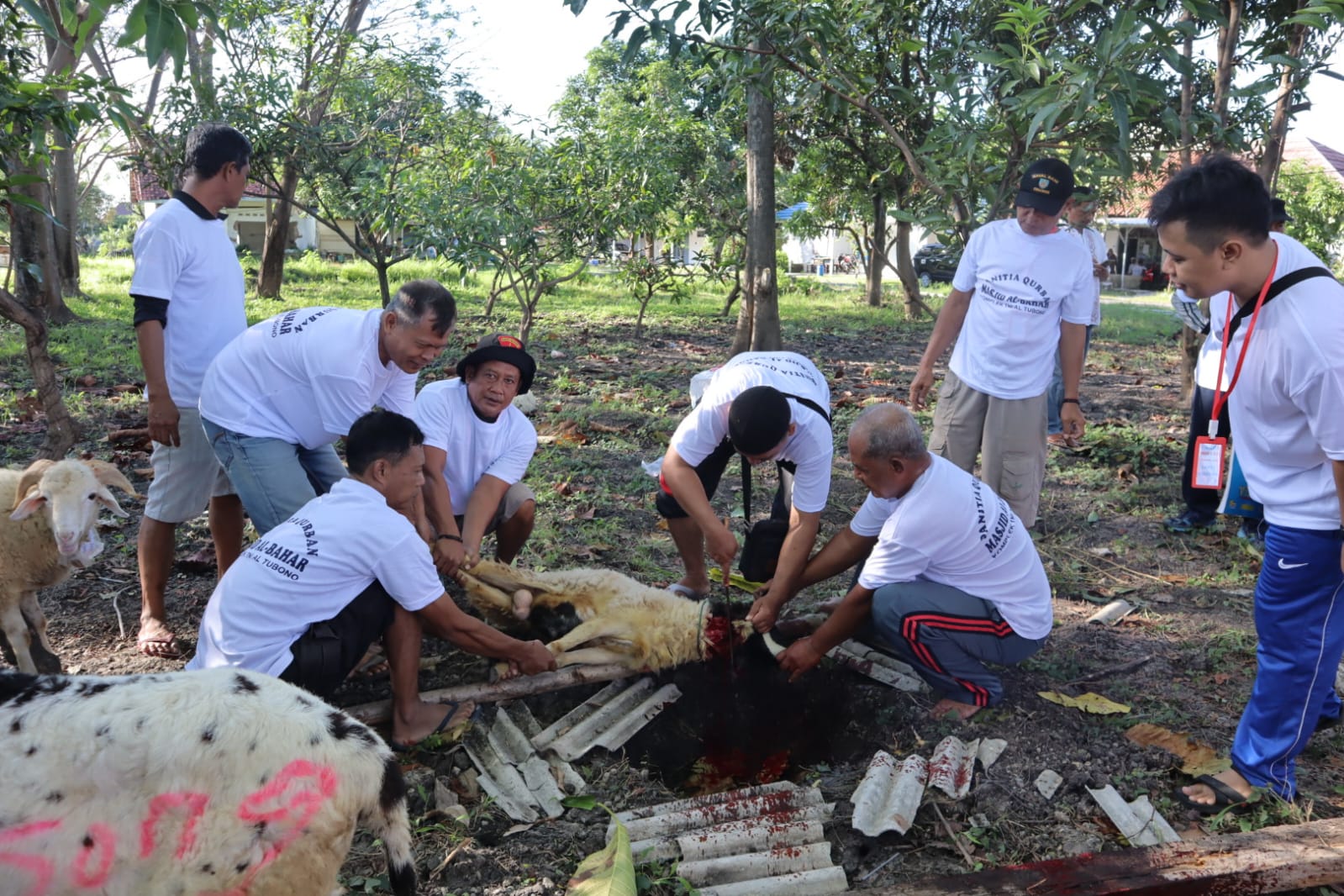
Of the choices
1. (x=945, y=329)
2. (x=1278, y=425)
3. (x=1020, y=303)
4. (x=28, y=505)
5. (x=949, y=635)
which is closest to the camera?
(x=1278, y=425)

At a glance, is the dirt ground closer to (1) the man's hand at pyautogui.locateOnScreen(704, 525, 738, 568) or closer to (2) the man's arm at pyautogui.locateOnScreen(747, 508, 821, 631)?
(2) the man's arm at pyautogui.locateOnScreen(747, 508, 821, 631)

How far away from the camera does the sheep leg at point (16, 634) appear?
374cm

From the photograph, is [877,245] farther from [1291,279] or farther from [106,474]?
[106,474]

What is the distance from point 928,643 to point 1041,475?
6.76 feet

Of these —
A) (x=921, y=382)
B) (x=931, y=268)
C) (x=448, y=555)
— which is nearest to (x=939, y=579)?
(x=921, y=382)

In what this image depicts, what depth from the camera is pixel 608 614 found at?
169 inches

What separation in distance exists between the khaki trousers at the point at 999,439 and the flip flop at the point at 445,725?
116 inches

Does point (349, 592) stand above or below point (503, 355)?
below

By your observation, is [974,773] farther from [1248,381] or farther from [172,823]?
[172,823]

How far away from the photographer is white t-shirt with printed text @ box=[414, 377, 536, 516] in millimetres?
4488

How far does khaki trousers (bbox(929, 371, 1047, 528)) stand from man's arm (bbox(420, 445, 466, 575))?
106 inches

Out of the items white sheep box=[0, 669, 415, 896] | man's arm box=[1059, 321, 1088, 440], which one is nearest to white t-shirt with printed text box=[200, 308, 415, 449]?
white sheep box=[0, 669, 415, 896]

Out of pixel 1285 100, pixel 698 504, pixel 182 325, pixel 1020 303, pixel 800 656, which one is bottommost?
pixel 800 656

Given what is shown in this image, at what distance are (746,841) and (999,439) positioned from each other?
2.96m
